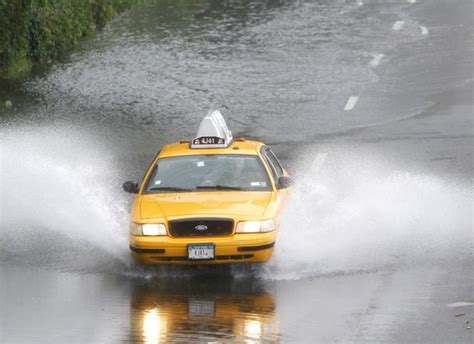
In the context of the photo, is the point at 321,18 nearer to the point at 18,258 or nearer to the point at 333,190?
the point at 333,190

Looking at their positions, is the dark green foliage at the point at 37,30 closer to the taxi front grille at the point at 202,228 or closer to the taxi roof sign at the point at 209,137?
the taxi roof sign at the point at 209,137

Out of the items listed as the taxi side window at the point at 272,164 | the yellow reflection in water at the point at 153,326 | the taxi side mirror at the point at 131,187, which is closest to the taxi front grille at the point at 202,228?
the yellow reflection in water at the point at 153,326

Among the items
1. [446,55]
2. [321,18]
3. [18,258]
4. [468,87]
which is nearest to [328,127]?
[468,87]

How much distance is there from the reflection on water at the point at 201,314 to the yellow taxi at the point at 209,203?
0.42 metres

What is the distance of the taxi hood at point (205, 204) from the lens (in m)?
16.5

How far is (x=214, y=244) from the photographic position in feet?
52.4

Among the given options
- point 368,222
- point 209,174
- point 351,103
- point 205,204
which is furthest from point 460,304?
point 351,103

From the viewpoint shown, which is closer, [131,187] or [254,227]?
[254,227]

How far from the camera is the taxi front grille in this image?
1622 cm

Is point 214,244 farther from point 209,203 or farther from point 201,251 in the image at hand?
point 209,203

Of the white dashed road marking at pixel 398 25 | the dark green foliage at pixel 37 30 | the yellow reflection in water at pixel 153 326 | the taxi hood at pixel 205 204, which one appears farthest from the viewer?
the white dashed road marking at pixel 398 25

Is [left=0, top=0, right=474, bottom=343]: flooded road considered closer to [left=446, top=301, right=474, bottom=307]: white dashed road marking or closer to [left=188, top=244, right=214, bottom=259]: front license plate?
[left=446, top=301, right=474, bottom=307]: white dashed road marking

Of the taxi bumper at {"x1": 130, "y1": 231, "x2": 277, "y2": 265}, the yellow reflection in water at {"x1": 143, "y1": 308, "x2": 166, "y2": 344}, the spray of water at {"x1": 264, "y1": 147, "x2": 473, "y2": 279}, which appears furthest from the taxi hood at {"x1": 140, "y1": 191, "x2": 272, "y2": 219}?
the yellow reflection in water at {"x1": 143, "y1": 308, "x2": 166, "y2": 344}

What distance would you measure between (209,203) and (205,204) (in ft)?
0.26
